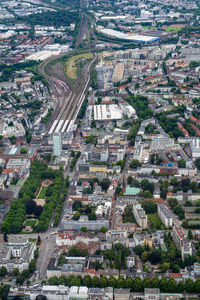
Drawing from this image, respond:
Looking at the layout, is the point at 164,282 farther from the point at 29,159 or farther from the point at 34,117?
the point at 34,117

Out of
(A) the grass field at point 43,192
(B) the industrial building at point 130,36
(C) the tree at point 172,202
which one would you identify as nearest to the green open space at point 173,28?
(B) the industrial building at point 130,36

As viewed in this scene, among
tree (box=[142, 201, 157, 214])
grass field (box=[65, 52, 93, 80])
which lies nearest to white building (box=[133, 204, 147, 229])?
tree (box=[142, 201, 157, 214])

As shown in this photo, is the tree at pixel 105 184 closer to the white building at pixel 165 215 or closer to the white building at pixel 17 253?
the white building at pixel 165 215

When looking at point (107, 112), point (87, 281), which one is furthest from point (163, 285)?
point (107, 112)

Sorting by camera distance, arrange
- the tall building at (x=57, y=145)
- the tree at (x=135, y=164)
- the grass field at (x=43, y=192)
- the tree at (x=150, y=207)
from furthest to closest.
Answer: the tall building at (x=57, y=145)
the tree at (x=135, y=164)
the grass field at (x=43, y=192)
the tree at (x=150, y=207)

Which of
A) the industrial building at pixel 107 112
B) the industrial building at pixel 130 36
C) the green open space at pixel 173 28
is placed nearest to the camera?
the industrial building at pixel 107 112
